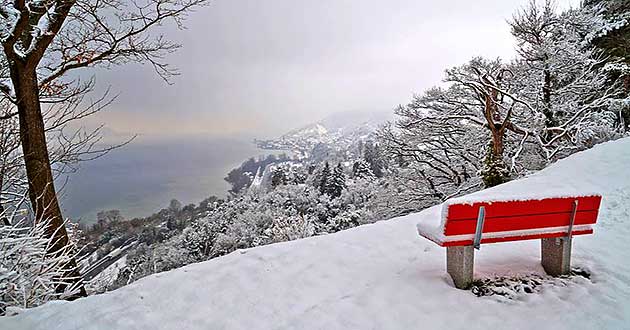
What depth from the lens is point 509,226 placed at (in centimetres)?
290

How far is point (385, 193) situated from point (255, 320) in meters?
13.9

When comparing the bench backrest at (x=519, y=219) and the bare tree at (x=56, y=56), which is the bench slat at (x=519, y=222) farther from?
the bare tree at (x=56, y=56)

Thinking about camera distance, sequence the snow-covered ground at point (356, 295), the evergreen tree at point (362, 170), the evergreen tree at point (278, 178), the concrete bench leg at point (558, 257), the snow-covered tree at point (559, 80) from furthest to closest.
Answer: the evergreen tree at point (278, 178)
the evergreen tree at point (362, 170)
the snow-covered tree at point (559, 80)
the concrete bench leg at point (558, 257)
the snow-covered ground at point (356, 295)

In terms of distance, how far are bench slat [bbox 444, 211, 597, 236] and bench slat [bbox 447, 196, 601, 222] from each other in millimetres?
34

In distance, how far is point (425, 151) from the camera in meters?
13.8

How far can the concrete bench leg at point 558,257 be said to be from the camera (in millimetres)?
3139

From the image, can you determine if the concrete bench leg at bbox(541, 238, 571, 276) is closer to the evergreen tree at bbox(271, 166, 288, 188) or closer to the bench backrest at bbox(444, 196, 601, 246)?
the bench backrest at bbox(444, 196, 601, 246)

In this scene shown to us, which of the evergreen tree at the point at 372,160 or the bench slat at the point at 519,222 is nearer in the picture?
the bench slat at the point at 519,222

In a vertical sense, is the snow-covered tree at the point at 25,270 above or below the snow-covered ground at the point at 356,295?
above

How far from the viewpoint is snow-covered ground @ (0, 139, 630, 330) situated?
2.62 m

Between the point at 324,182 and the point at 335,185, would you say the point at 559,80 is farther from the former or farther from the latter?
the point at 324,182

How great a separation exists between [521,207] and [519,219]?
0.11m

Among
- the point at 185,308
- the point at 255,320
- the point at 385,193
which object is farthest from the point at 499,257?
the point at 385,193

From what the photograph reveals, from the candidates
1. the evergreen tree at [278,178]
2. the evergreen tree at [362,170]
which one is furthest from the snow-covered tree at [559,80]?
the evergreen tree at [278,178]
